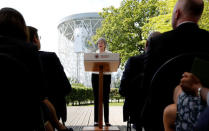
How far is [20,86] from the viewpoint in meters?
1.79

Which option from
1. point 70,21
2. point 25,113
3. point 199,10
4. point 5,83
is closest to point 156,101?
point 199,10

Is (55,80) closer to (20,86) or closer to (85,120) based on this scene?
(20,86)

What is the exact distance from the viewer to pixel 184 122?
1316 millimetres

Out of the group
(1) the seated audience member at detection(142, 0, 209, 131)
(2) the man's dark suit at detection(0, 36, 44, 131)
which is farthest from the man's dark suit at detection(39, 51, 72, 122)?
(1) the seated audience member at detection(142, 0, 209, 131)

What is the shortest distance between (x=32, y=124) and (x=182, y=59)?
1.32 m

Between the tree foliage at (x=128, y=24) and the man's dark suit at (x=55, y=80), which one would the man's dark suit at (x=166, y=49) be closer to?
the man's dark suit at (x=55, y=80)

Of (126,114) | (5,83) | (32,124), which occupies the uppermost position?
(5,83)

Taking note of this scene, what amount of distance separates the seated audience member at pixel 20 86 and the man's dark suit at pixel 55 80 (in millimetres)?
845

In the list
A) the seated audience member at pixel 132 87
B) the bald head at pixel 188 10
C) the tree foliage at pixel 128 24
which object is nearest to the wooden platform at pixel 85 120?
the seated audience member at pixel 132 87

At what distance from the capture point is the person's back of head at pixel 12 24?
204 cm

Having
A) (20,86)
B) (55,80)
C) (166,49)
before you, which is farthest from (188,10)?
(55,80)

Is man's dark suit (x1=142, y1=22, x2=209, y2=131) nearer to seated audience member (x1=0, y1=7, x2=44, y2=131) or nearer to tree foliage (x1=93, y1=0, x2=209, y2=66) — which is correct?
seated audience member (x1=0, y1=7, x2=44, y2=131)

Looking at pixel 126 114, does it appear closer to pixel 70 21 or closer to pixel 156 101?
pixel 156 101

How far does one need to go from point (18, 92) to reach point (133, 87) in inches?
60.2
